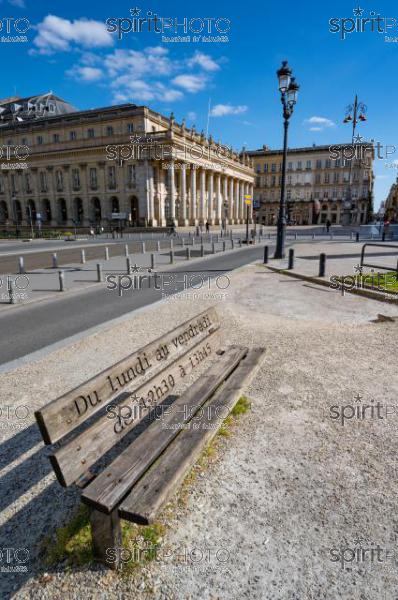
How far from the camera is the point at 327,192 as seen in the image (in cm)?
8569

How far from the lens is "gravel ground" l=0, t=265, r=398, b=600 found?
1991mm

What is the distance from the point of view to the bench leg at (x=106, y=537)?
6.45ft

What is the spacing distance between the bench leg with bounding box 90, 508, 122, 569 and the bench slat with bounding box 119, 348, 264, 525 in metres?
0.10

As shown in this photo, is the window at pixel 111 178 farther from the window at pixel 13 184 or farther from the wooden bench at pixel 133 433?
the wooden bench at pixel 133 433

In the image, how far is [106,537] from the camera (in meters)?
1.99

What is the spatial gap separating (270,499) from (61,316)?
Answer: 6.52 meters

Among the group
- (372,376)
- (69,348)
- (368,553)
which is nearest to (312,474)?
(368,553)

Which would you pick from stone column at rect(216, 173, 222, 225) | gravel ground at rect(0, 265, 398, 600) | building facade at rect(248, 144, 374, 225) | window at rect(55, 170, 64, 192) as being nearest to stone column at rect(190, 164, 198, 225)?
stone column at rect(216, 173, 222, 225)

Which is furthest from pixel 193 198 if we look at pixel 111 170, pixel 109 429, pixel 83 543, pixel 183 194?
pixel 83 543

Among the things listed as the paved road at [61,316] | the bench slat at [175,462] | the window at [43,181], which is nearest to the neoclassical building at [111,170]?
the window at [43,181]

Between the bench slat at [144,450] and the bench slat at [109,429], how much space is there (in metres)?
0.12

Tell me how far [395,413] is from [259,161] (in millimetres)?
100103

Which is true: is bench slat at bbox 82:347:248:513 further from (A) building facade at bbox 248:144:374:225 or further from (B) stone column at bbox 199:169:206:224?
(A) building facade at bbox 248:144:374:225

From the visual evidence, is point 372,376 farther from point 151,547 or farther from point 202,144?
point 202,144
